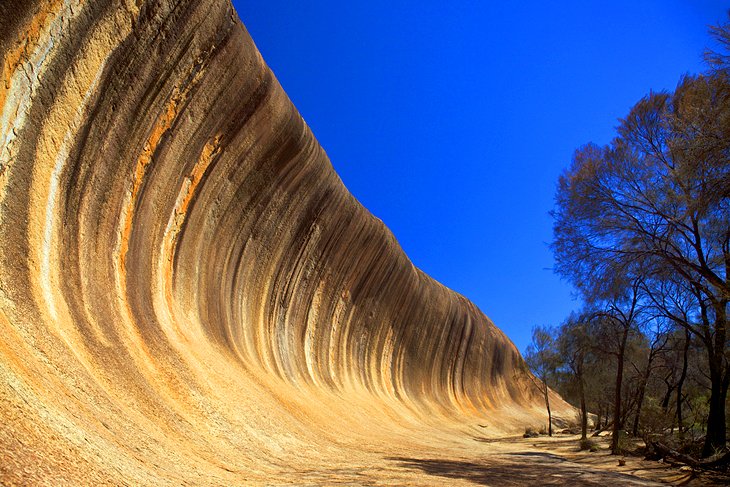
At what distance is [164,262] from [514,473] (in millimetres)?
8196

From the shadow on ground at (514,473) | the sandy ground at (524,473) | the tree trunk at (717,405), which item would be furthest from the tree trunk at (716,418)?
the shadow on ground at (514,473)

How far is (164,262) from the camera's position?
1151cm

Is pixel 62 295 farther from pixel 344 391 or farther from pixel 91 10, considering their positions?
pixel 344 391

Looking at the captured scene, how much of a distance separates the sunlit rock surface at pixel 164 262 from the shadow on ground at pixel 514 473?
0.75 metres

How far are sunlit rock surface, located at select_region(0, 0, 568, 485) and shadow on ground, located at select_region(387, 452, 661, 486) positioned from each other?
752 mm

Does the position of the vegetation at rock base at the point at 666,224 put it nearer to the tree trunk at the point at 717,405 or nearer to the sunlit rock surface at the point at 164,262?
the tree trunk at the point at 717,405

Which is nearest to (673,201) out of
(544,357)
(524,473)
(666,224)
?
(666,224)

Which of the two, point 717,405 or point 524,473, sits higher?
point 717,405

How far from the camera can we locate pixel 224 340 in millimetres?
12812

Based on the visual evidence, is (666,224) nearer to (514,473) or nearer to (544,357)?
(514,473)

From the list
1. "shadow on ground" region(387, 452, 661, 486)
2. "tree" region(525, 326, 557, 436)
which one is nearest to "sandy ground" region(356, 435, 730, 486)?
"shadow on ground" region(387, 452, 661, 486)

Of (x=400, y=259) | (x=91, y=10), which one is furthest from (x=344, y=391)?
(x=91, y=10)

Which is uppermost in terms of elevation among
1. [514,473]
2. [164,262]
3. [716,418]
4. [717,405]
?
[164,262]

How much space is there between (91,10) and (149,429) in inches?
257
